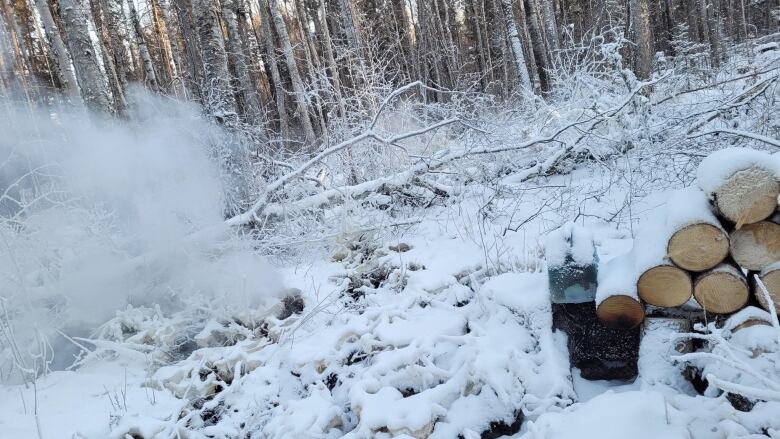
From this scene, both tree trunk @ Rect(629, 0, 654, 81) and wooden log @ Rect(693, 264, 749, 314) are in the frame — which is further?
tree trunk @ Rect(629, 0, 654, 81)

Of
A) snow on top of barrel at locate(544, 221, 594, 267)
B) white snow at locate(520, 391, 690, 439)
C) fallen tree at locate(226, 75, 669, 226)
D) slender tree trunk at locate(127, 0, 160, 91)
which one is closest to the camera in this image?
white snow at locate(520, 391, 690, 439)

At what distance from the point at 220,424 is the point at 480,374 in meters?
1.41

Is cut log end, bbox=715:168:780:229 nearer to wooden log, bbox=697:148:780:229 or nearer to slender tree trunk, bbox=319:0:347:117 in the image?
wooden log, bbox=697:148:780:229

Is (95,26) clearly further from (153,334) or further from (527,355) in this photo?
(527,355)

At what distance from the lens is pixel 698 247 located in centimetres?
200

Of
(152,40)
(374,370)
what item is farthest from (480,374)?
(152,40)

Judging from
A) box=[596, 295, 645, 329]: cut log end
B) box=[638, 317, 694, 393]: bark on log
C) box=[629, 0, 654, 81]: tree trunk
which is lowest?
box=[638, 317, 694, 393]: bark on log

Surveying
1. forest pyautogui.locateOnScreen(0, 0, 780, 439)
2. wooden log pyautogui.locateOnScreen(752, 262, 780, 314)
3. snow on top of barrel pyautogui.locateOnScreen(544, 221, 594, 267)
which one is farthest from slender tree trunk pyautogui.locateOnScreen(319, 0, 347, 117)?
wooden log pyautogui.locateOnScreen(752, 262, 780, 314)

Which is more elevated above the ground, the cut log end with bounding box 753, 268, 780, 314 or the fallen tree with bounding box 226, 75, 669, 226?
the fallen tree with bounding box 226, 75, 669, 226

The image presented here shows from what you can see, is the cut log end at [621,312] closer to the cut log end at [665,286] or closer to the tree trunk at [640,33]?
the cut log end at [665,286]

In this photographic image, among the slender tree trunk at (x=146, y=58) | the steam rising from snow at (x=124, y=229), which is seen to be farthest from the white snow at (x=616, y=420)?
the slender tree trunk at (x=146, y=58)

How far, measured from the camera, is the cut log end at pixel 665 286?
81.3 inches

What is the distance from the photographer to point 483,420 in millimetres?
2172

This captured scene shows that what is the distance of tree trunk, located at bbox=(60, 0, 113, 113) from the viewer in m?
4.83
